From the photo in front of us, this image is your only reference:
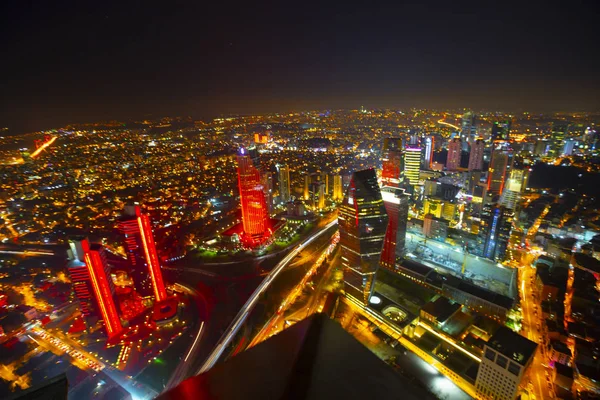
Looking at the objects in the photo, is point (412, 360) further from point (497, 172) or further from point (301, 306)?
point (497, 172)

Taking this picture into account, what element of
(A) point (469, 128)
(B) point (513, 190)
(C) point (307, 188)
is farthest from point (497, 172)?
(A) point (469, 128)

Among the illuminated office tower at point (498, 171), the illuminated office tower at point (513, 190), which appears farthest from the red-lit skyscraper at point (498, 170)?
the illuminated office tower at point (513, 190)

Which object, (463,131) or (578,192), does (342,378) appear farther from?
(463,131)

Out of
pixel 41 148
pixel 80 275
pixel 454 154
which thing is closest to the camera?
pixel 80 275

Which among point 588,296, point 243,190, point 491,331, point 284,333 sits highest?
point 284,333

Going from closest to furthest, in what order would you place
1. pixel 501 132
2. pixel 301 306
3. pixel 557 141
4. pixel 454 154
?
pixel 301 306
pixel 454 154
pixel 557 141
pixel 501 132

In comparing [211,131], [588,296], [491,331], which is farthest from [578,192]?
Result: [211,131]

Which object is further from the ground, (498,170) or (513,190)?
(498,170)

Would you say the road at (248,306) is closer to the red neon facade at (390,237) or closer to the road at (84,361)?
the road at (84,361)
